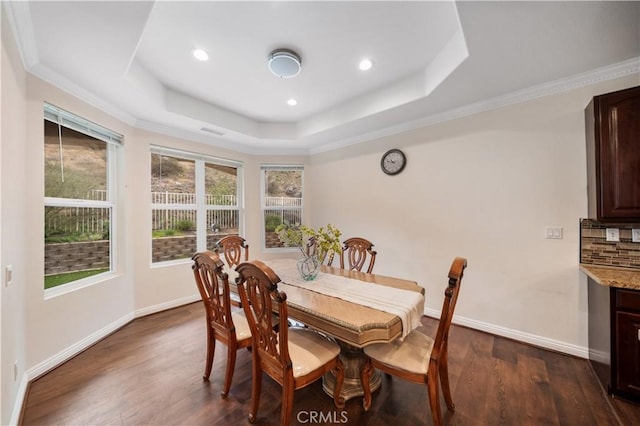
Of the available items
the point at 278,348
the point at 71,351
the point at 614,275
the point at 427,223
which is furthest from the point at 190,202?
the point at 614,275

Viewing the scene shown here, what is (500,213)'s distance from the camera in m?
2.70

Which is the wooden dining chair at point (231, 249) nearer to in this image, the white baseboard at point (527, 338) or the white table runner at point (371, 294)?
the white table runner at point (371, 294)

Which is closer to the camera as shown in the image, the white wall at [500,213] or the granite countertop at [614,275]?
the granite countertop at [614,275]

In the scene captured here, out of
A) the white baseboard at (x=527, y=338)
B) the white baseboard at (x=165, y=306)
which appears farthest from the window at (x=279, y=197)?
the white baseboard at (x=527, y=338)

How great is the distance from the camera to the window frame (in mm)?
2264

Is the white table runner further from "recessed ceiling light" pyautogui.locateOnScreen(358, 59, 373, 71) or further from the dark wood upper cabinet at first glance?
"recessed ceiling light" pyautogui.locateOnScreen(358, 59, 373, 71)

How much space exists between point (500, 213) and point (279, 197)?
3.39 m

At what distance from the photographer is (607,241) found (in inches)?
86.0

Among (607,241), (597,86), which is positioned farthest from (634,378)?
(597,86)

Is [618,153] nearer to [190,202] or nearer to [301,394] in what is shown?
[301,394]

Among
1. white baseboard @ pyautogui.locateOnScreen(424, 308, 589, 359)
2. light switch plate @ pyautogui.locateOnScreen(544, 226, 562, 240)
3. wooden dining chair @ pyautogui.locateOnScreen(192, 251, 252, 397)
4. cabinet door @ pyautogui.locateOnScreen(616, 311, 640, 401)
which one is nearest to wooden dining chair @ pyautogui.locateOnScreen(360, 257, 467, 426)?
wooden dining chair @ pyautogui.locateOnScreen(192, 251, 252, 397)

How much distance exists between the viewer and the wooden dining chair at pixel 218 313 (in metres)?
1.75

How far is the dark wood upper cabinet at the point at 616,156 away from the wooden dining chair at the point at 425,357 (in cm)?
158

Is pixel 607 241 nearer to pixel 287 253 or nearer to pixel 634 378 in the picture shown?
pixel 634 378
